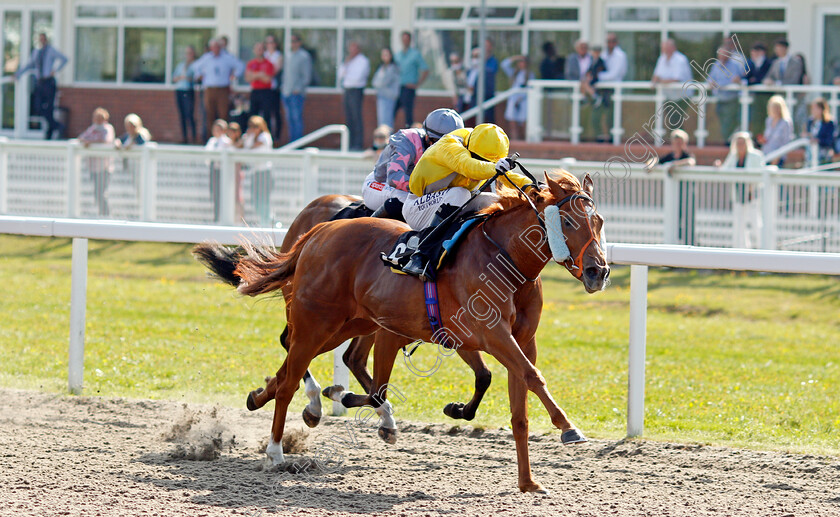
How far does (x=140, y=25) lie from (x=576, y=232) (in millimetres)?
18696

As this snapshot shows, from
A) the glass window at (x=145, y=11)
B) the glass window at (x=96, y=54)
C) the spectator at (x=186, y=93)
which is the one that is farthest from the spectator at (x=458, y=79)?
the glass window at (x=96, y=54)

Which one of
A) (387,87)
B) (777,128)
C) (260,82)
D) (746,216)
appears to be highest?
(260,82)

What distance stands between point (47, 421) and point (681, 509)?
3675 mm

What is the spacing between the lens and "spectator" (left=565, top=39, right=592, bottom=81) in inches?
645

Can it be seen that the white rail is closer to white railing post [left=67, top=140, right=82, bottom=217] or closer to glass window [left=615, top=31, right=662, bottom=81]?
white railing post [left=67, top=140, right=82, bottom=217]

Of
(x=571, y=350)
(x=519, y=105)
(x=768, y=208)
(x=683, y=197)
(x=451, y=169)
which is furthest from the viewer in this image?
(x=519, y=105)

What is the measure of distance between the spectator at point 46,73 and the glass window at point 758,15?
1191cm

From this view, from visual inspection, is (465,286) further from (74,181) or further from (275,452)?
(74,181)

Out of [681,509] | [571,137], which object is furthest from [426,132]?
[571,137]

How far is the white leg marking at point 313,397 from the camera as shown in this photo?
6.36 metres

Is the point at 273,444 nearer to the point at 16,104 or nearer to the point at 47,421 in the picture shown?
the point at 47,421

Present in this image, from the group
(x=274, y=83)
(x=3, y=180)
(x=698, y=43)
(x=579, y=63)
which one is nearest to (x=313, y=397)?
(x=3, y=180)

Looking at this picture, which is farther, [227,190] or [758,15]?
[758,15]

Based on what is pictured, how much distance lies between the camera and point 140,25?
2206 cm
